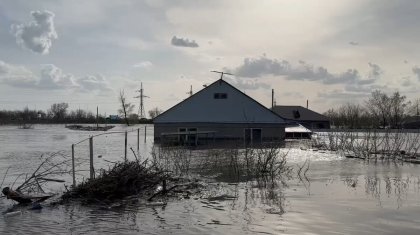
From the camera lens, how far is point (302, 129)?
200 ft

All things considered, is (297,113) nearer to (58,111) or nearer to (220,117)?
(220,117)

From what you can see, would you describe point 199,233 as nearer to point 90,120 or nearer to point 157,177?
point 157,177

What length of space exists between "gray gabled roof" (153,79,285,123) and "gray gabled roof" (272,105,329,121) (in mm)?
35657

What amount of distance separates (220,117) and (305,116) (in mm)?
40828

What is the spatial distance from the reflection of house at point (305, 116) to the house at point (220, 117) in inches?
1430

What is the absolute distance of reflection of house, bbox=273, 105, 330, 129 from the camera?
90.2 meters

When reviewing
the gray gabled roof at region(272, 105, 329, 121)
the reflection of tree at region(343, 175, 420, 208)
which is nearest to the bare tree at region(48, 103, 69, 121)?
the gray gabled roof at region(272, 105, 329, 121)

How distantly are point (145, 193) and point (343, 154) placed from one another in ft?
65.5

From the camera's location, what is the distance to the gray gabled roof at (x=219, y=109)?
5350cm

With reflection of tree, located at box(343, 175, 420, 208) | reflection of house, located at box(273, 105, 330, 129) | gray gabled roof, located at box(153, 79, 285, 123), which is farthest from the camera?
reflection of house, located at box(273, 105, 330, 129)

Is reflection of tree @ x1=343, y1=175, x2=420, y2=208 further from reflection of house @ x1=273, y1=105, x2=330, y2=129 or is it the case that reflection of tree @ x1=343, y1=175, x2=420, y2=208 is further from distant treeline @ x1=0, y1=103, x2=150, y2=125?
distant treeline @ x1=0, y1=103, x2=150, y2=125

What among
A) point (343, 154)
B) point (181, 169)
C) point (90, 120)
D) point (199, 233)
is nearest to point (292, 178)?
point (181, 169)

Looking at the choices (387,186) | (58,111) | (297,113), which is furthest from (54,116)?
(387,186)

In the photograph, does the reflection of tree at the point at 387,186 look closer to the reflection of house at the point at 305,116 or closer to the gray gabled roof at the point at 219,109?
the gray gabled roof at the point at 219,109
